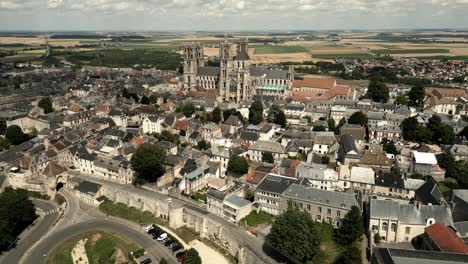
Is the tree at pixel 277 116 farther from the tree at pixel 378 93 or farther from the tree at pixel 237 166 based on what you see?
the tree at pixel 378 93

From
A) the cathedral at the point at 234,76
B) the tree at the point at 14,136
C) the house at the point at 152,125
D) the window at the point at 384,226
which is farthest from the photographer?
the cathedral at the point at 234,76

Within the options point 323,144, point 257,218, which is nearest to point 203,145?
point 323,144

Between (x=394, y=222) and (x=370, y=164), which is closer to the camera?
(x=394, y=222)

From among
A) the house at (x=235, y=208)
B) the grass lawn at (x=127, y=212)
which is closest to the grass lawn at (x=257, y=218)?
the house at (x=235, y=208)

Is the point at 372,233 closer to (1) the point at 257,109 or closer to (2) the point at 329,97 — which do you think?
(1) the point at 257,109

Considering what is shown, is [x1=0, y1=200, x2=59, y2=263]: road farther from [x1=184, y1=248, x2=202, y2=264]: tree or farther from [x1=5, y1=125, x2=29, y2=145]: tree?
[x1=5, y1=125, x2=29, y2=145]: tree

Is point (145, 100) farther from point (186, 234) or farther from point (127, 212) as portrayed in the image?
point (186, 234)

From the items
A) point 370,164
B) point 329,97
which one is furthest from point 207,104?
A: point 370,164
